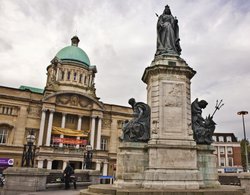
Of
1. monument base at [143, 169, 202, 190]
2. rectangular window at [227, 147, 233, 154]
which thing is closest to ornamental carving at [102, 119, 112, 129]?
rectangular window at [227, 147, 233, 154]

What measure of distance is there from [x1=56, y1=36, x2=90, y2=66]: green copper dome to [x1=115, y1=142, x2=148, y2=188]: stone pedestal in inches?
2095

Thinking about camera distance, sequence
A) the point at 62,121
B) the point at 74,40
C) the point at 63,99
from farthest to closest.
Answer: the point at 74,40 < the point at 63,99 < the point at 62,121

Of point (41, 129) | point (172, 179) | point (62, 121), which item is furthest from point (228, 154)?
point (172, 179)

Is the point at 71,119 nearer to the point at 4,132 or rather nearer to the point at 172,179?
the point at 4,132

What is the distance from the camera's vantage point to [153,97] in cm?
1102

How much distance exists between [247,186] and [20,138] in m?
42.8

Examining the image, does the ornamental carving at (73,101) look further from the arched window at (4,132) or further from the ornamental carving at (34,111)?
the arched window at (4,132)

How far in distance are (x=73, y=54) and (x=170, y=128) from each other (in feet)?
181

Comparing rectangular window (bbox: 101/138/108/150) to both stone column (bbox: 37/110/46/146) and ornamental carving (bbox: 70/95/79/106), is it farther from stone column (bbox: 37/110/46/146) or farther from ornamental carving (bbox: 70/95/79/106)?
stone column (bbox: 37/110/46/146)

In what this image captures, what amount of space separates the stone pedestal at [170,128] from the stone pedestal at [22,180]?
8125 millimetres

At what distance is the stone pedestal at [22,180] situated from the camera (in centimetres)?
1424

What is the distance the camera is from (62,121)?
50531 mm

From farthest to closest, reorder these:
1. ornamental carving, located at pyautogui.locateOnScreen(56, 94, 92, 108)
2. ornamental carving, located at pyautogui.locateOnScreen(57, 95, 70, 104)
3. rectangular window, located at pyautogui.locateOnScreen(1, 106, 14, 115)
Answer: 1. ornamental carving, located at pyautogui.locateOnScreen(56, 94, 92, 108)
2. ornamental carving, located at pyautogui.locateOnScreen(57, 95, 70, 104)
3. rectangular window, located at pyautogui.locateOnScreen(1, 106, 14, 115)

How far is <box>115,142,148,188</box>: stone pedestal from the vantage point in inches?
382
